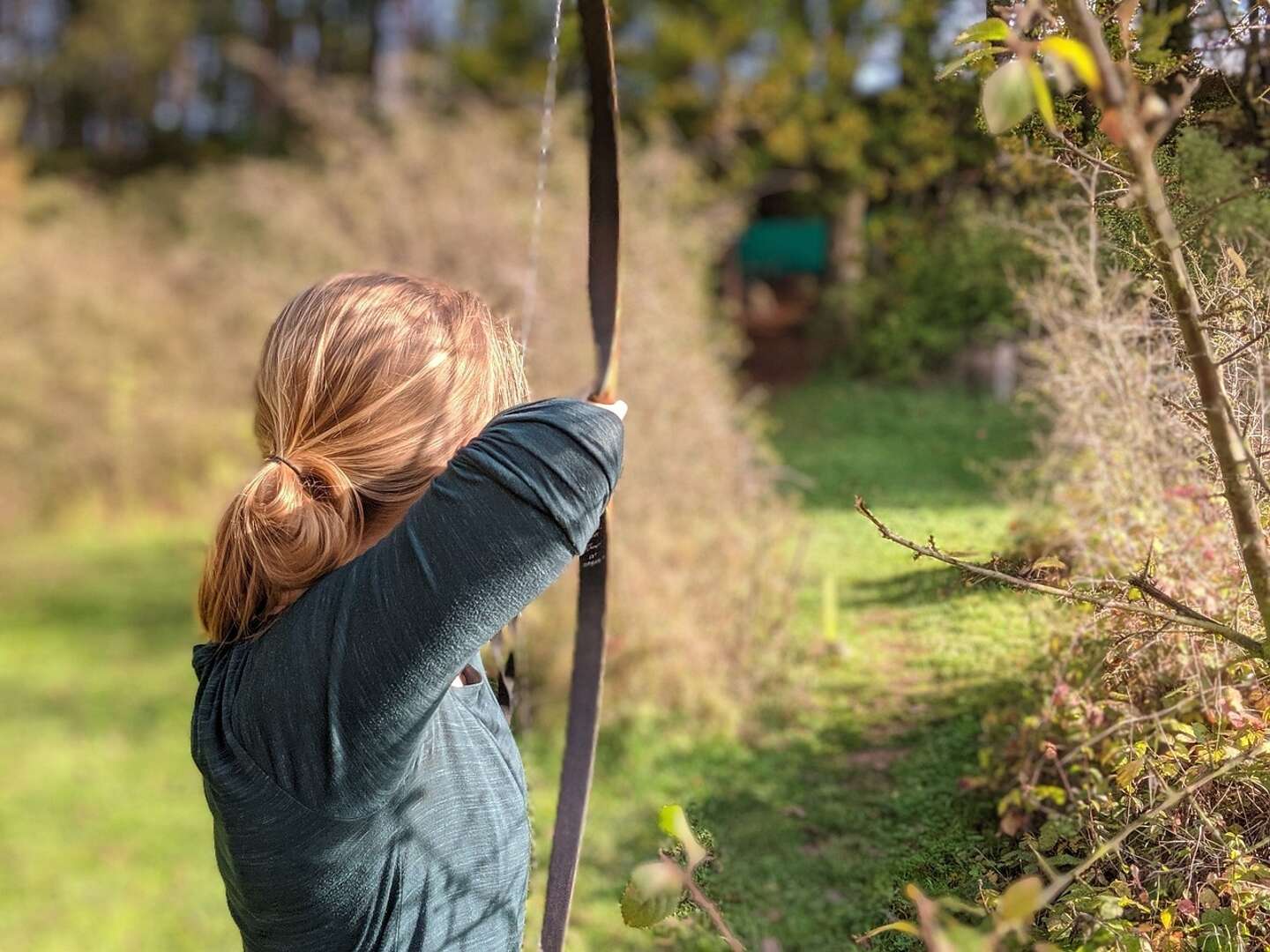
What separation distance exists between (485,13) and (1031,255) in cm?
1288

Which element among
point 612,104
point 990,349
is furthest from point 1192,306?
point 990,349

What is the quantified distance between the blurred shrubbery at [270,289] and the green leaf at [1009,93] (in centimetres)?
357

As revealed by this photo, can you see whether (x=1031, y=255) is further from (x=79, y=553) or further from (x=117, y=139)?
(x=117, y=139)

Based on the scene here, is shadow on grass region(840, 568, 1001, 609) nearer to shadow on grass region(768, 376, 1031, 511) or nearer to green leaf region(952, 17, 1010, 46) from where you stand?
shadow on grass region(768, 376, 1031, 511)

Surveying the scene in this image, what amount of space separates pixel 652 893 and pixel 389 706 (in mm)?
264

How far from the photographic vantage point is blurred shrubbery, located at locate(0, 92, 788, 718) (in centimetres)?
529

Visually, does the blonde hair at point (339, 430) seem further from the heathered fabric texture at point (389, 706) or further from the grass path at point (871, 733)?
the grass path at point (871, 733)

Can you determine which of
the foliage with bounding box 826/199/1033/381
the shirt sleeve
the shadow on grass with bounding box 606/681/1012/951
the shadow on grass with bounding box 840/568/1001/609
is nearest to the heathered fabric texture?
the shirt sleeve

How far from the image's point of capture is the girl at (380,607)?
86cm

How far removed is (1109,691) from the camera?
129 cm

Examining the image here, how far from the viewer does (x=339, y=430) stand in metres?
1.06

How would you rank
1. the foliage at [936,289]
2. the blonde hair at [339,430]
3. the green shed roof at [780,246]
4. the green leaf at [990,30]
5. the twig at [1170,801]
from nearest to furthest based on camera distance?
1. the green leaf at [990,30]
2. the twig at [1170,801]
3. the blonde hair at [339,430]
4. the foliage at [936,289]
5. the green shed roof at [780,246]

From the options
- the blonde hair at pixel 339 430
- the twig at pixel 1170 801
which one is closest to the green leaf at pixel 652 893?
the twig at pixel 1170 801

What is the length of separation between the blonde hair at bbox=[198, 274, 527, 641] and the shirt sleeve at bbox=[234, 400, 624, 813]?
0.37 feet
